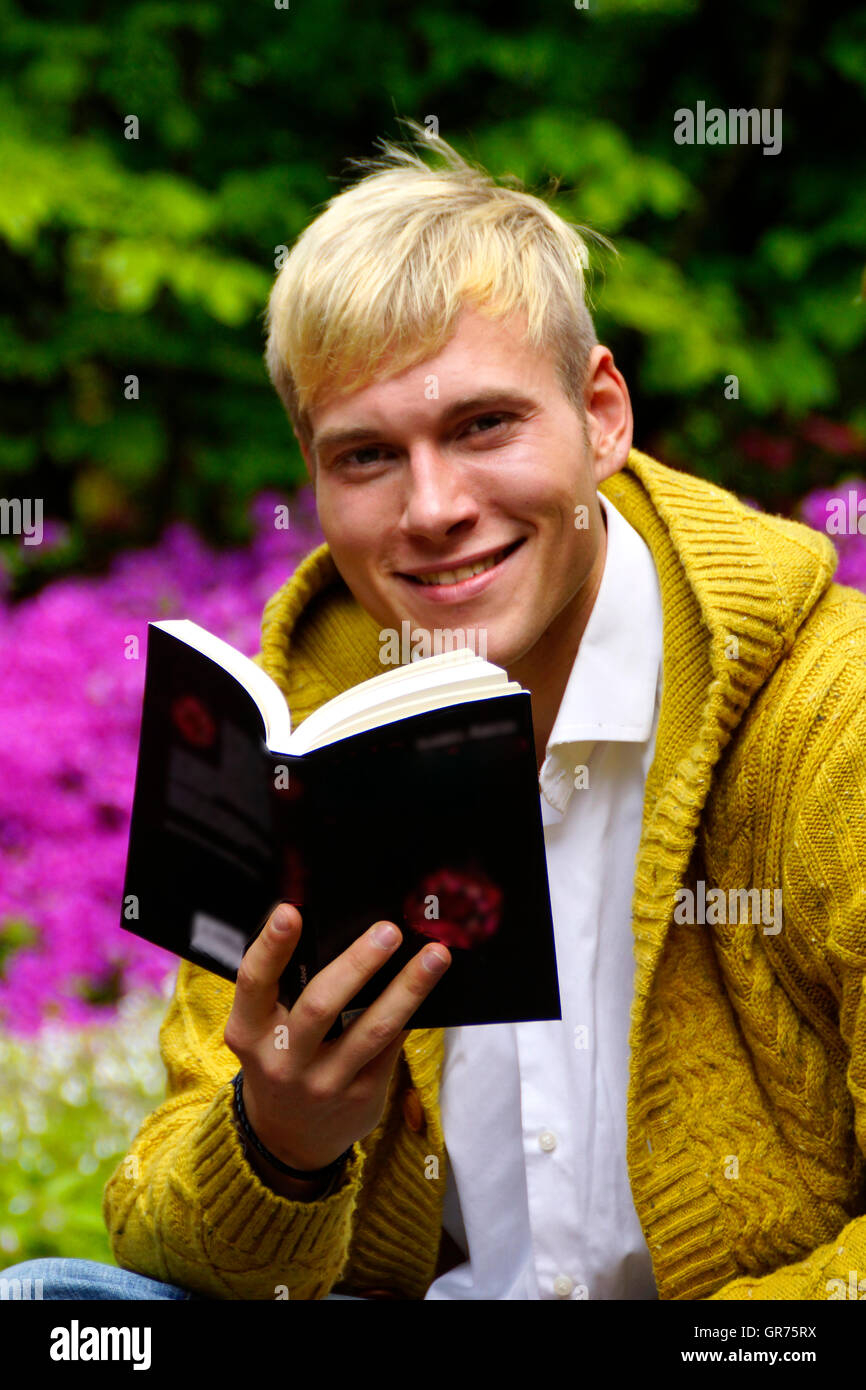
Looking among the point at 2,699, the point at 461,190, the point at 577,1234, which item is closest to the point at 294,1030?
the point at 577,1234

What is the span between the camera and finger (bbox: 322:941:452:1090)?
4.42ft

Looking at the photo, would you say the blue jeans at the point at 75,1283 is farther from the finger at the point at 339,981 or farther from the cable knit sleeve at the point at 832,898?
the cable knit sleeve at the point at 832,898

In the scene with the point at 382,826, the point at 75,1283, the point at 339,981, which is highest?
the point at 382,826

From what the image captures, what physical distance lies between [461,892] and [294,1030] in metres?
0.22

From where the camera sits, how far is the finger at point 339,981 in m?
1.33

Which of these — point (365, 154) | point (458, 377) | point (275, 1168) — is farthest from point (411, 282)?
point (365, 154)

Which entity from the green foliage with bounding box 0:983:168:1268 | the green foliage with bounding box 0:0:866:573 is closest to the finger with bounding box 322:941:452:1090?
the green foliage with bounding box 0:983:168:1268

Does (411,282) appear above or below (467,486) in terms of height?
above

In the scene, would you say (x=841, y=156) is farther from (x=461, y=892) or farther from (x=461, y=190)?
(x=461, y=892)

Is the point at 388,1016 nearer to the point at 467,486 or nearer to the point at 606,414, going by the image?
the point at 467,486

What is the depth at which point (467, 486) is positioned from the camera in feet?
5.46

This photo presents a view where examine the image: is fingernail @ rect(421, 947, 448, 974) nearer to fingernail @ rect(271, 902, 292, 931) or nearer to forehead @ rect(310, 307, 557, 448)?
fingernail @ rect(271, 902, 292, 931)

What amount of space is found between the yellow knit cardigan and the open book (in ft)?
0.90

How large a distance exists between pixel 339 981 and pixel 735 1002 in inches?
20.6
